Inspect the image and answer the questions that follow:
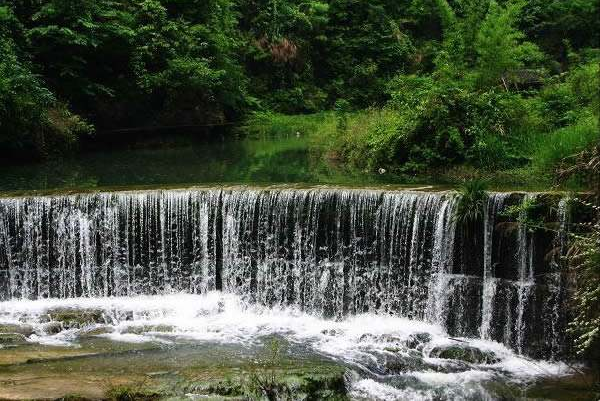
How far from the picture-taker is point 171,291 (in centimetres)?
1069

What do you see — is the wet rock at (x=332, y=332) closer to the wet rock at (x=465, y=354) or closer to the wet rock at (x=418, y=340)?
the wet rock at (x=418, y=340)

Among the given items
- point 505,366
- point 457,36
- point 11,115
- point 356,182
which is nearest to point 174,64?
point 11,115

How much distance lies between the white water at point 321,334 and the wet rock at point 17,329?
0.42ft

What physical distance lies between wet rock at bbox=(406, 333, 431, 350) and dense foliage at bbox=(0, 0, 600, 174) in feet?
11.5

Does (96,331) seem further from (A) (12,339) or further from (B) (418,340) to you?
(B) (418,340)

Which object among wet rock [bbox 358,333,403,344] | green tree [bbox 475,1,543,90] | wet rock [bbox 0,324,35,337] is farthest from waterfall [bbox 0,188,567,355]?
green tree [bbox 475,1,543,90]

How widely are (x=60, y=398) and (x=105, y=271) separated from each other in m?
4.57

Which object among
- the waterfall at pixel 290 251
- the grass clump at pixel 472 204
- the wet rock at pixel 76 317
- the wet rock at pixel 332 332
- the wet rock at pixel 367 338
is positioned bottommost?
the wet rock at pixel 332 332

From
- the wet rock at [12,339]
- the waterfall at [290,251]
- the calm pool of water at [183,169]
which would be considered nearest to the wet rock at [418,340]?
the waterfall at [290,251]

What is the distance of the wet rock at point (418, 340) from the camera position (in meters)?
8.72

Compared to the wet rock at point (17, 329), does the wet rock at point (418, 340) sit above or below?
below

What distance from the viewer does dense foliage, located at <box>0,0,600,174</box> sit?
13.7 metres

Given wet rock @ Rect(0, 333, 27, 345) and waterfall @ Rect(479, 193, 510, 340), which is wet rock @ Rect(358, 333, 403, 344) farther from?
wet rock @ Rect(0, 333, 27, 345)

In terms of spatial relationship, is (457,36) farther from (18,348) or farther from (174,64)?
(18,348)
